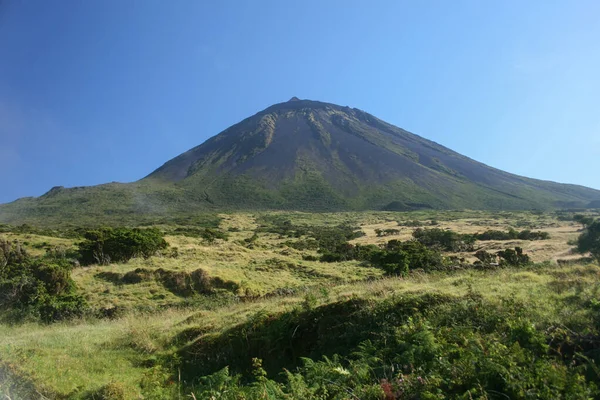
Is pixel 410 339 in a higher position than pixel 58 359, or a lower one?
higher

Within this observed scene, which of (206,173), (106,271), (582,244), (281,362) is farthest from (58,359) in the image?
(206,173)

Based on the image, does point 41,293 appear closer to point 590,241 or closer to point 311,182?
point 590,241

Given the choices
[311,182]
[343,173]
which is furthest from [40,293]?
[343,173]

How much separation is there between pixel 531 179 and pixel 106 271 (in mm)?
185540

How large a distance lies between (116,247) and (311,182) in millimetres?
111541

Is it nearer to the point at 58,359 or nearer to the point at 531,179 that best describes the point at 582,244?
the point at 58,359

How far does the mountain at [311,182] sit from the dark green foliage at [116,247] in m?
56.3

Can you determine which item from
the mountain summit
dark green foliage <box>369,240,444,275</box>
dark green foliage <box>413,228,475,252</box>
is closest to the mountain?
the mountain summit

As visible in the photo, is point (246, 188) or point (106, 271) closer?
point (106, 271)

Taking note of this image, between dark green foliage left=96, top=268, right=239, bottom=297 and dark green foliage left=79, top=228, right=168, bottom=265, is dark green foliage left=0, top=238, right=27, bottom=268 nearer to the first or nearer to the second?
dark green foliage left=79, top=228, right=168, bottom=265

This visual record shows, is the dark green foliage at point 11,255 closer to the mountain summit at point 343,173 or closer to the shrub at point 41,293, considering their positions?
the shrub at point 41,293

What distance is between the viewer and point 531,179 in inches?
6334

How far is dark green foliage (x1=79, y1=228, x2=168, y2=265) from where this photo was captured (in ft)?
65.7

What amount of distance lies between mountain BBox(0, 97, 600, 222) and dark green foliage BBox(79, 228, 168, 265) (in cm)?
5633
